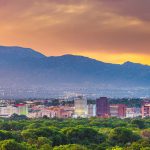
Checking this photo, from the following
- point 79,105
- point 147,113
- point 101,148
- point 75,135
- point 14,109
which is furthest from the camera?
point 79,105

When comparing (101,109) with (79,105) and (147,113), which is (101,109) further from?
(147,113)

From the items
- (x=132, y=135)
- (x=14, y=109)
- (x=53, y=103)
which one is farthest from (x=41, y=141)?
(x=53, y=103)

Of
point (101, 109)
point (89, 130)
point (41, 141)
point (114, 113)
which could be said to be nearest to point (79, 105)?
point (101, 109)

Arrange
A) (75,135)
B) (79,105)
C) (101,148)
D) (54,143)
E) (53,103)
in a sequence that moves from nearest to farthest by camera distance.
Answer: (101,148) → (54,143) → (75,135) → (79,105) → (53,103)

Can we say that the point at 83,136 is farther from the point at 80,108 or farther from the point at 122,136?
the point at 80,108

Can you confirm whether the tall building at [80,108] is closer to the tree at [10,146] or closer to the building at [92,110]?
the building at [92,110]

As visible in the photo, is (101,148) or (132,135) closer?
(101,148)

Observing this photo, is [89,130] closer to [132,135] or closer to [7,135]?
A: [132,135]

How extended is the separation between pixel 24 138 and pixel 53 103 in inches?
4369

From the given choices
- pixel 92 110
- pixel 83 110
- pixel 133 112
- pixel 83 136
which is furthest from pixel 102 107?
pixel 83 136

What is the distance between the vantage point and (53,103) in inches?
5915

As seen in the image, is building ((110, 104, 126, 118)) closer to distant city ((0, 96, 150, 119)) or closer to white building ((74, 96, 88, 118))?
distant city ((0, 96, 150, 119))

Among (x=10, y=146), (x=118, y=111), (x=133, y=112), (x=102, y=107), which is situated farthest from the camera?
(x=102, y=107)

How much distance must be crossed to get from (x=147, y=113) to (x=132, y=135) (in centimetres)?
7063
